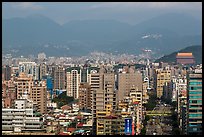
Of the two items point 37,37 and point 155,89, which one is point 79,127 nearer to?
point 155,89

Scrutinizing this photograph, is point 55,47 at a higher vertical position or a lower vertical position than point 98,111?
higher

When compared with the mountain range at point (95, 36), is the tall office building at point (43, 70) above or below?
below

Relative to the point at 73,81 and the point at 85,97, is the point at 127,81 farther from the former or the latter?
the point at 73,81

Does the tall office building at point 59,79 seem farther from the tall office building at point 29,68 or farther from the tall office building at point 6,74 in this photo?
the tall office building at point 6,74

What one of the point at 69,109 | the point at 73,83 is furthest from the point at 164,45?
the point at 69,109

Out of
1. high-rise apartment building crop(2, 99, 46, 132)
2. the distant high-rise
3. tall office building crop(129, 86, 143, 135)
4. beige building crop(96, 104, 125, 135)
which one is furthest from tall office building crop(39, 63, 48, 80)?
beige building crop(96, 104, 125, 135)

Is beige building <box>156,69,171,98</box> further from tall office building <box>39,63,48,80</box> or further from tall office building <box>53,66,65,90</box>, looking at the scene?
tall office building <box>39,63,48,80</box>

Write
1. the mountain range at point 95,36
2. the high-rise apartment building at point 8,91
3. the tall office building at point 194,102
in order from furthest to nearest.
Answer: the mountain range at point 95,36
the high-rise apartment building at point 8,91
the tall office building at point 194,102

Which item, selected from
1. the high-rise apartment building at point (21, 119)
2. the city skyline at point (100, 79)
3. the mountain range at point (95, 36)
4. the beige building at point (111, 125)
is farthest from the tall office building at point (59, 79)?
the beige building at point (111, 125)
